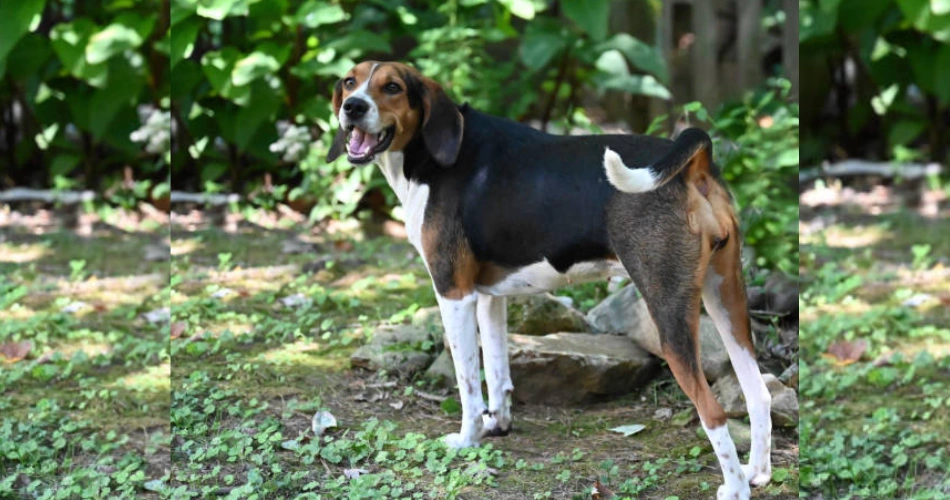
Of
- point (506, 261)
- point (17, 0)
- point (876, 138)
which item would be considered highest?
point (17, 0)

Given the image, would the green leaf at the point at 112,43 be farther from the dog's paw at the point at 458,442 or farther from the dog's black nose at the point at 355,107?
the dog's paw at the point at 458,442

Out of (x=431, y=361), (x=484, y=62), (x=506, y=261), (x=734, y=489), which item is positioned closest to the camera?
(x=734, y=489)

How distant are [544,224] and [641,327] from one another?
1.34 metres

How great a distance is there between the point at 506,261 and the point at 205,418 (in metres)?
1.95

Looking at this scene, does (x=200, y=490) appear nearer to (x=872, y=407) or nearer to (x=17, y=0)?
(x=17, y=0)

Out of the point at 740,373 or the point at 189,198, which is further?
the point at 189,198

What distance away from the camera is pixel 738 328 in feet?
15.2

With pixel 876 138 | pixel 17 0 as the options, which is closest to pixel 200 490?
pixel 17 0

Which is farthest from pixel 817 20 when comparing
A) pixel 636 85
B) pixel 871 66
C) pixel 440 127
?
pixel 636 85

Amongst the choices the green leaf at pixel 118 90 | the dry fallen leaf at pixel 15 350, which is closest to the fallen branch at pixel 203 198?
the green leaf at pixel 118 90

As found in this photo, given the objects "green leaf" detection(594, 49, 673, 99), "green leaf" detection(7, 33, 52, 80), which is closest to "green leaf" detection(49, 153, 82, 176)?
"green leaf" detection(7, 33, 52, 80)

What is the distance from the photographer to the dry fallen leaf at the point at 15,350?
6.28m

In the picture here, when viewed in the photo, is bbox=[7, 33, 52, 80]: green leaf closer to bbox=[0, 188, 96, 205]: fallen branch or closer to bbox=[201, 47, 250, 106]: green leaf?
bbox=[0, 188, 96, 205]: fallen branch

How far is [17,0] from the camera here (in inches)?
224
